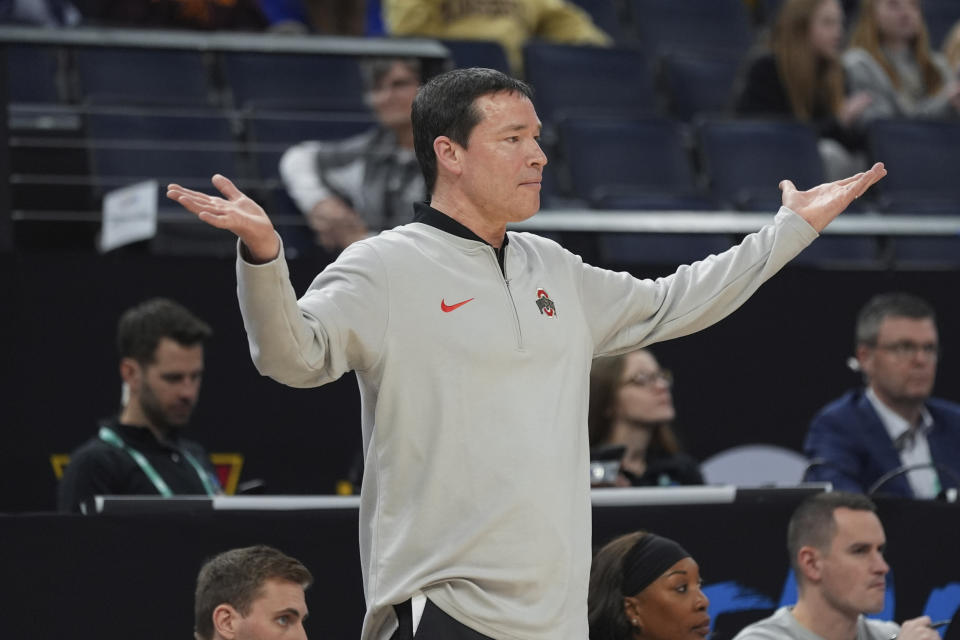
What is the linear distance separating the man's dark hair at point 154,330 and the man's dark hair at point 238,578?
4.14ft

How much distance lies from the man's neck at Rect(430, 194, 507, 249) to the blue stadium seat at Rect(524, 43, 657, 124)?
14.6 ft

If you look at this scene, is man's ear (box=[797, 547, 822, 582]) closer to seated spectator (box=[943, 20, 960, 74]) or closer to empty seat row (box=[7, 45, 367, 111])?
empty seat row (box=[7, 45, 367, 111])

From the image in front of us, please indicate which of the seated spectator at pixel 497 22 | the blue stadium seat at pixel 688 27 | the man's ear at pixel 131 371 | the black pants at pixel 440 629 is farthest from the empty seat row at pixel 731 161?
the black pants at pixel 440 629

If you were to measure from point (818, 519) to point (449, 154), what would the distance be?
1.81 m

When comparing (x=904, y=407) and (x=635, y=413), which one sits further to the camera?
(x=904, y=407)

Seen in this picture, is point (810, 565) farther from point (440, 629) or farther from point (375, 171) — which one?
point (375, 171)

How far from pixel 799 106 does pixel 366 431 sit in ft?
17.3

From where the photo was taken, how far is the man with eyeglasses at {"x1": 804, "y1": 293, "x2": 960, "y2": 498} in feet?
16.8

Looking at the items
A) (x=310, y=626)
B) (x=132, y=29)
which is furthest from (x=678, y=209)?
(x=310, y=626)

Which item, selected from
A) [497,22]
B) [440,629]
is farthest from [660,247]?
[440,629]

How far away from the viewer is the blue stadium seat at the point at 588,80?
A: 24.5 ft

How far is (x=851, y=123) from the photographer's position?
7543mm

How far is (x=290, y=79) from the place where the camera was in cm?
712

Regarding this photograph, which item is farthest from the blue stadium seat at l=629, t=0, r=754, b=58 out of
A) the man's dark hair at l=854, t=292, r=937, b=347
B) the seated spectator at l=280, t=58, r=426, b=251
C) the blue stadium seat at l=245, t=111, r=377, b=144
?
the man's dark hair at l=854, t=292, r=937, b=347
